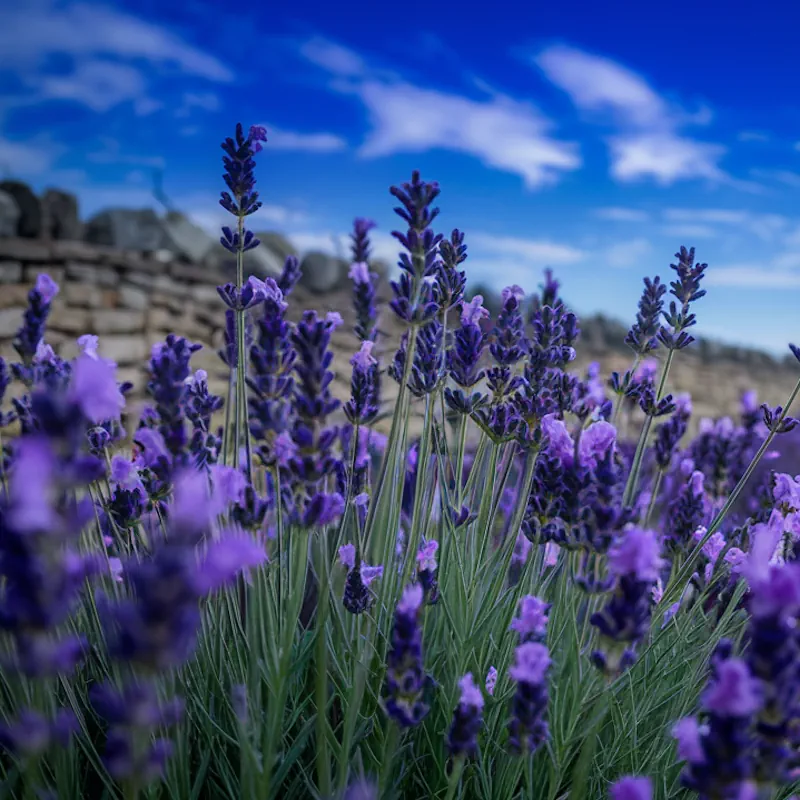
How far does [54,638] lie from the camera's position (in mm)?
1320

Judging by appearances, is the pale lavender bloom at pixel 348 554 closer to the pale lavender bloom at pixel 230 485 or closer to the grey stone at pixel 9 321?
the pale lavender bloom at pixel 230 485

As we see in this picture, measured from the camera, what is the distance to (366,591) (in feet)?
4.51

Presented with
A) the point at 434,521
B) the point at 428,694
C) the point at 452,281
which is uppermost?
the point at 452,281

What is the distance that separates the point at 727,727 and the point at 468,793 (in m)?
0.87

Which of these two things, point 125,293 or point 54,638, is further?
point 125,293

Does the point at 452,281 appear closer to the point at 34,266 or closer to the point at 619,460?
the point at 619,460

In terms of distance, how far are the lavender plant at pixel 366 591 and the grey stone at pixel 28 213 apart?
7.60 metres

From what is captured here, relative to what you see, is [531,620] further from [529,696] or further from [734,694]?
[734,694]

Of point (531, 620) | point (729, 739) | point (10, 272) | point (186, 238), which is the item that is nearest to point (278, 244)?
point (186, 238)

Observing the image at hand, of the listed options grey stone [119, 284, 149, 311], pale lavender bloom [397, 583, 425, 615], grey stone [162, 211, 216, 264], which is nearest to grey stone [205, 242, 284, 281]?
grey stone [162, 211, 216, 264]

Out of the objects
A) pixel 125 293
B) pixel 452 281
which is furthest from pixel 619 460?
pixel 125 293

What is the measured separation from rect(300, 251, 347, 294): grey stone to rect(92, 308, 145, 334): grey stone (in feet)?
9.36

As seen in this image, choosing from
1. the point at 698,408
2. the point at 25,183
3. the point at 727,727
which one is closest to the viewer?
the point at 727,727

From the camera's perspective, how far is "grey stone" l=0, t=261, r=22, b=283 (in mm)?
7609
